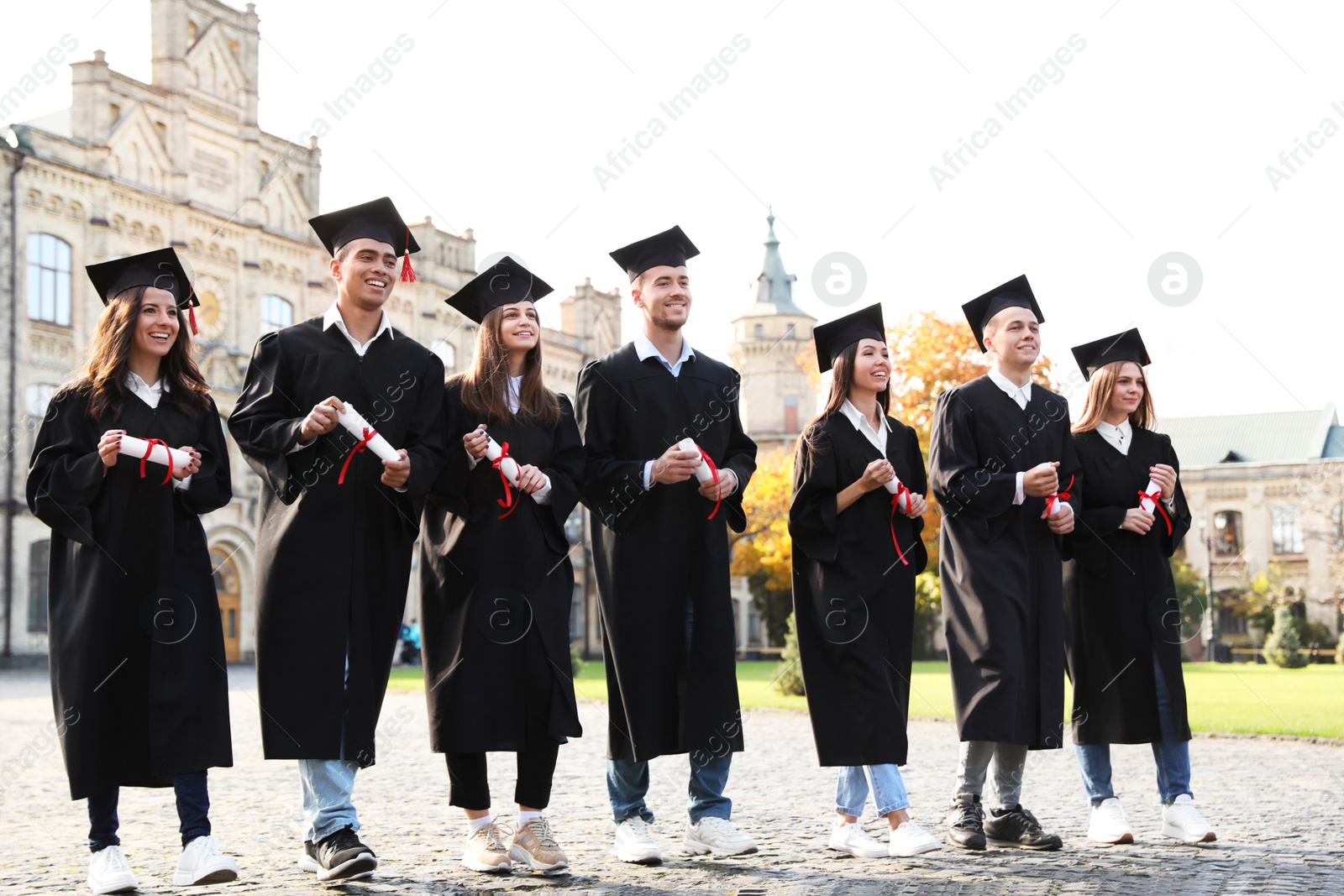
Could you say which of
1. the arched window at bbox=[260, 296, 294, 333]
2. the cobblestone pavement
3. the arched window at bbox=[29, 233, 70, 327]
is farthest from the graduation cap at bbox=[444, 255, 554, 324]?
the arched window at bbox=[260, 296, 294, 333]

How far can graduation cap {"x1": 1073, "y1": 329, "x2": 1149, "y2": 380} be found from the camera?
24.3 feet

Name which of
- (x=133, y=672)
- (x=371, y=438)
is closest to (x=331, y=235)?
(x=371, y=438)

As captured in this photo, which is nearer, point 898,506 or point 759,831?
point 898,506

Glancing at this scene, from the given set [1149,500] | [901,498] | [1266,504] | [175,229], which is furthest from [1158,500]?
[1266,504]

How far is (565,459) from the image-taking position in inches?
258

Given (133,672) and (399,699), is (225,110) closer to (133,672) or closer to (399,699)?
(399,699)

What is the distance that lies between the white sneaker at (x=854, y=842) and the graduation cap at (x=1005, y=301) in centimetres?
255

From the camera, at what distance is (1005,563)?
6699mm

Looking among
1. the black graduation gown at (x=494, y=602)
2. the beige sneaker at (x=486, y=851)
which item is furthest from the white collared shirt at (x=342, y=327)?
the beige sneaker at (x=486, y=851)

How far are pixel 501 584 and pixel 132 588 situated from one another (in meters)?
1.53

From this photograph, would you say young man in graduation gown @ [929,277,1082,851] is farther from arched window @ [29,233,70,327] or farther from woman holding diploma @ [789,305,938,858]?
arched window @ [29,233,70,327]

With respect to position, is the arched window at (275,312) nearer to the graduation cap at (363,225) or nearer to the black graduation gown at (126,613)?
the graduation cap at (363,225)

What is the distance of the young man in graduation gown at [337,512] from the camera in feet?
18.7

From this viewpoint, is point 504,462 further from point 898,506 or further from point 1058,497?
point 1058,497
